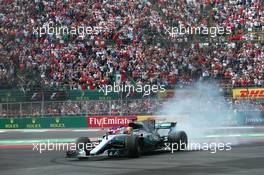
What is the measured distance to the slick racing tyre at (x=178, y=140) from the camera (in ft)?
66.5

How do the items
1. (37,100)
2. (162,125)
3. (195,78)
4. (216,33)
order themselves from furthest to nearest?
(216,33), (195,78), (37,100), (162,125)

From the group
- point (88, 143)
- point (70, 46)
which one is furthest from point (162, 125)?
point (70, 46)

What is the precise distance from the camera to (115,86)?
118ft

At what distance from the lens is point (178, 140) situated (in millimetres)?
20406

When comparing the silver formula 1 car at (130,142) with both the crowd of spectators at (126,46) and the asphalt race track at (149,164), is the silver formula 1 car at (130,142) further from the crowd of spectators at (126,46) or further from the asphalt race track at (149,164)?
the crowd of spectators at (126,46)

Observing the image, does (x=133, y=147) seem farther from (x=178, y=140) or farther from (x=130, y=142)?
(x=178, y=140)

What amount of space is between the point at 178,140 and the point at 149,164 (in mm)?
4598

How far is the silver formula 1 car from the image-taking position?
59.0 ft

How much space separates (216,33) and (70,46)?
30.8 ft

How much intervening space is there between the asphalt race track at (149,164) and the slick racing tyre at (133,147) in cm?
25

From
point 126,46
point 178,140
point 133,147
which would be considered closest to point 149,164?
point 133,147

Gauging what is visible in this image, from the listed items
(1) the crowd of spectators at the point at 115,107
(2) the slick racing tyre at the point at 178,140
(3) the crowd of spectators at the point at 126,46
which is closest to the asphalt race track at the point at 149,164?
(2) the slick racing tyre at the point at 178,140

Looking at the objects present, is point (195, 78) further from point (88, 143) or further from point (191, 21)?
point (88, 143)

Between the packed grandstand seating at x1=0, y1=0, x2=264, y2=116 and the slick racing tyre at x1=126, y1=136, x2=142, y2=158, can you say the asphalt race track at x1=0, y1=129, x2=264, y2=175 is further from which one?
the packed grandstand seating at x1=0, y1=0, x2=264, y2=116
